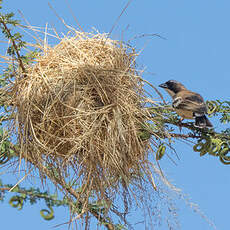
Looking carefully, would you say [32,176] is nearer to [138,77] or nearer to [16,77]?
[16,77]

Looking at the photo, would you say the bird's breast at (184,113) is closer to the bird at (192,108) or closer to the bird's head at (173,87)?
the bird at (192,108)

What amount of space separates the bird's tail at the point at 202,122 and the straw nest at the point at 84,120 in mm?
352

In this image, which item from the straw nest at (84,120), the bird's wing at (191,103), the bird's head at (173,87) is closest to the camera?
the straw nest at (84,120)

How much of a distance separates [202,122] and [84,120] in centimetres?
74

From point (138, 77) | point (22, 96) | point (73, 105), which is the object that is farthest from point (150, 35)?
point (22, 96)

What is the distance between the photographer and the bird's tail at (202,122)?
2955 mm

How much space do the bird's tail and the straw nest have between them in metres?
0.35

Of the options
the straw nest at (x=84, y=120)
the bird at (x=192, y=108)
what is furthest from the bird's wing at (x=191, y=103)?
the straw nest at (x=84, y=120)

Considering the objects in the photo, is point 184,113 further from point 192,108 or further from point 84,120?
point 84,120

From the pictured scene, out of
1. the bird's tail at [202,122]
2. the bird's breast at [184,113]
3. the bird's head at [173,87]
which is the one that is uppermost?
the bird's head at [173,87]

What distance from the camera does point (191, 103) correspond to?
3.17 m

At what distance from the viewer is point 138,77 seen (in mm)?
3268

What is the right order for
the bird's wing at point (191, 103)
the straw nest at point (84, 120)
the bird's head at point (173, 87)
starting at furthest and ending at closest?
the bird's head at point (173, 87) < the bird's wing at point (191, 103) < the straw nest at point (84, 120)

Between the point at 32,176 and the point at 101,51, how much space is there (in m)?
0.97
